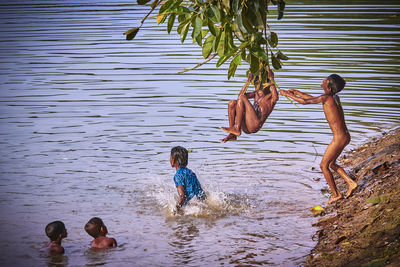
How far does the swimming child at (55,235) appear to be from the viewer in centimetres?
736

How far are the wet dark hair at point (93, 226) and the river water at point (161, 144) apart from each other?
25 centimetres

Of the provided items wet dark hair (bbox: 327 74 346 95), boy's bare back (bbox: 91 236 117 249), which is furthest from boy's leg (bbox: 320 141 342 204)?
boy's bare back (bbox: 91 236 117 249)

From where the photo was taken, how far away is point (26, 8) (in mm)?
32094

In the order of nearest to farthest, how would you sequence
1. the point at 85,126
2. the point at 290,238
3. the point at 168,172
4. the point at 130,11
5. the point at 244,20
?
the point at 244,20 → the point at 290,238 → the point at 168,172 → the point at 85,126 → the point at 130,11

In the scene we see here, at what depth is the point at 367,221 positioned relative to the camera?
7055mm

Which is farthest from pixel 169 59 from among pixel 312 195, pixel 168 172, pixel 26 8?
pixel 26 8

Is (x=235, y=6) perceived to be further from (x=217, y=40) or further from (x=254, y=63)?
(x=254, y=63)

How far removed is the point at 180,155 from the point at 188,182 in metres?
0.38

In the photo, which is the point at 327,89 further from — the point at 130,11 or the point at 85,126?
the point at 130,11

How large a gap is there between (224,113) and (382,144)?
13.2ft

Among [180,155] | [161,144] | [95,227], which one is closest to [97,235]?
[95,227]

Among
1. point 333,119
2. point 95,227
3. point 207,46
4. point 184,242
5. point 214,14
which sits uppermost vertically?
point 214,14

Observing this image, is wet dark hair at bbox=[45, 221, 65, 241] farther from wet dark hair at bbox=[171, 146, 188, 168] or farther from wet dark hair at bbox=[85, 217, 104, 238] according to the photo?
wet dark hair at bbox=[171, 146, 188, 168]

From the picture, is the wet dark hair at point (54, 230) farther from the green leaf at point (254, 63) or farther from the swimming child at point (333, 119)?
the swimming child at point (333, 119)
